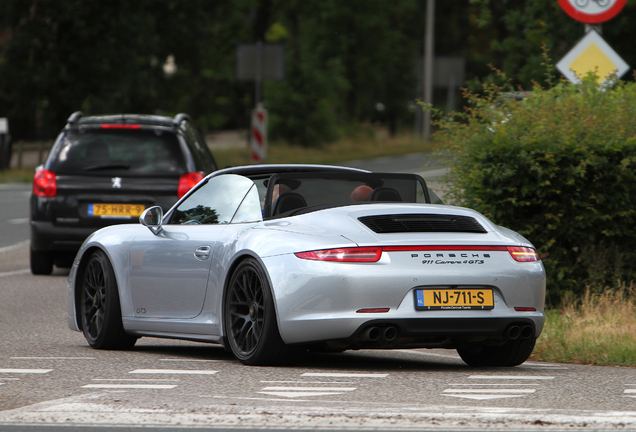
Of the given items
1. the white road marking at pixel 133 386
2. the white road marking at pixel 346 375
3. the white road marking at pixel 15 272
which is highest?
the white road marking at pixel 133 386

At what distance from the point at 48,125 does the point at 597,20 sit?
31692mm

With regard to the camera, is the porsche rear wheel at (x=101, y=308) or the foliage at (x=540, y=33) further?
the foliage at (x=540, y=33)

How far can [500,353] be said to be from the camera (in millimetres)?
7898

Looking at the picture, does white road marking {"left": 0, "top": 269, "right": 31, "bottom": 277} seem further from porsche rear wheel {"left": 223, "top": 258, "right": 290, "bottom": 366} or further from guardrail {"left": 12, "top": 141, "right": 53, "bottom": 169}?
guardrail {"left": 12, "top": 141, "right": 53, "bottom": 169}

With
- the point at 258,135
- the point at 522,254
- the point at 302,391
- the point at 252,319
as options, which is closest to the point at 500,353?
A: the point at 522,254

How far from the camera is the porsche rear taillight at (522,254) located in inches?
291

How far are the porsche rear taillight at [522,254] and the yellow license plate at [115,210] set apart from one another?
6.95m

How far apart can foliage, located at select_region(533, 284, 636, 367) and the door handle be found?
7.93 ft

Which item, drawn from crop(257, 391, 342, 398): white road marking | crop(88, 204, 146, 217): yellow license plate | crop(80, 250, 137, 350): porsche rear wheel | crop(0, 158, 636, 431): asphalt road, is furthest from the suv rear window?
crop(257, 391, 342, 398): white road marking

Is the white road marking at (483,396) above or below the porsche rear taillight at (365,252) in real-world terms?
below

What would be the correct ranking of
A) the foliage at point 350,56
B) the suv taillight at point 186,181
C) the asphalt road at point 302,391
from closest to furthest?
the asphalt road at point 302,391 → the suv taillight at point 186,181 → the foliage at point 350,56

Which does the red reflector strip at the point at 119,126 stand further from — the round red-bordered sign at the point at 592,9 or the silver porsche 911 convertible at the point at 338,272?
the silver porsche 911 convertible at the point at 338,272

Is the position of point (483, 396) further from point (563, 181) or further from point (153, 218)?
point (563, 181)

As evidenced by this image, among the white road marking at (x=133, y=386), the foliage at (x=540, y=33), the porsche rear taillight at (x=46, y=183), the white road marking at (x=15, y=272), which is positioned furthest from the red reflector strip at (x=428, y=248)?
the foliage at (x=540, y=33)
